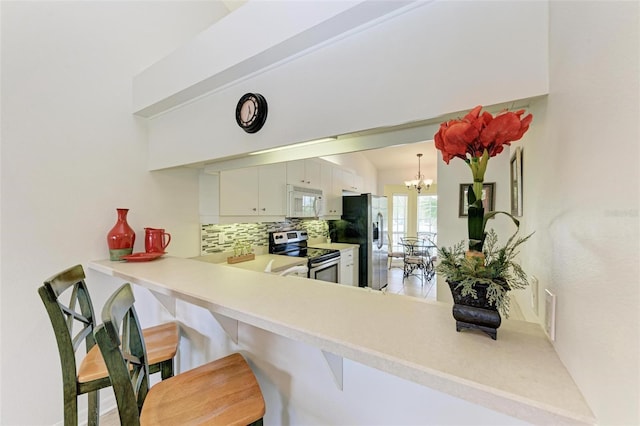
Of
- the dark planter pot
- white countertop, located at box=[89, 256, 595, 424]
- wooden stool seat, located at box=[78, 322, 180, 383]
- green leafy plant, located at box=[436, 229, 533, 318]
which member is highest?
green leafy plant, located at box=[436, 229, 533, 318]

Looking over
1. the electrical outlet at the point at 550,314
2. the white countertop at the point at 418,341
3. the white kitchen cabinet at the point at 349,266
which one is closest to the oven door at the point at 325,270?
the white kitchen cabinet at the point at 349,266

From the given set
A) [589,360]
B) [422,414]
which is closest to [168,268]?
[422,414]

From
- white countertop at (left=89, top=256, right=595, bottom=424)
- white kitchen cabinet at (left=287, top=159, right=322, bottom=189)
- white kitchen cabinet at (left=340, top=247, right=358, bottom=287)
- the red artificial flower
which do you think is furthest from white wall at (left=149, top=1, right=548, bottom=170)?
white kitchen cabinet at (left=340, top=247, right=358, bottom=287)

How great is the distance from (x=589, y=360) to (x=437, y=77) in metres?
0.91

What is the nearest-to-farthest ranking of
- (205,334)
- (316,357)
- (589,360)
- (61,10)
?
(589,360), (316,357), (205,334), (61,10)

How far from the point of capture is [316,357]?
3.73 ft

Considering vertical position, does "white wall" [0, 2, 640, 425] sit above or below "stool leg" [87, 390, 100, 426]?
above

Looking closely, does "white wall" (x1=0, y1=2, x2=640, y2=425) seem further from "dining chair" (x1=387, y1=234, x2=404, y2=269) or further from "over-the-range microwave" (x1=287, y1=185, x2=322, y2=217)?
"dining chair" (x1=387, y1=234, x2=404, y2=269)

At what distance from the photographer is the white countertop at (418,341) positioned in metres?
0.53

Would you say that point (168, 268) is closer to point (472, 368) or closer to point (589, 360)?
point (472, 368)

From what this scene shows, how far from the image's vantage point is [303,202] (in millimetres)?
3477

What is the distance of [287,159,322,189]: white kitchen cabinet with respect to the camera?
330 centimetres

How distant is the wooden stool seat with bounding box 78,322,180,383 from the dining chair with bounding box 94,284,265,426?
228 millimetres

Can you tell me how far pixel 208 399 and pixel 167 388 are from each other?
21 centimetres
